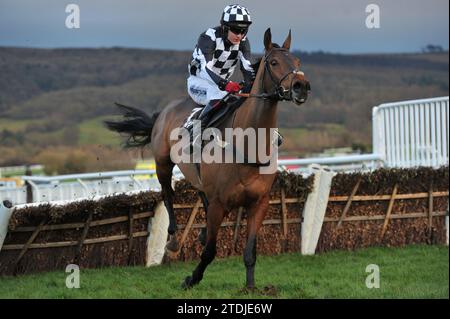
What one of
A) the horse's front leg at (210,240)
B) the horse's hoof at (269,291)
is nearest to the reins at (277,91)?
the horse's front leg at (210,240)

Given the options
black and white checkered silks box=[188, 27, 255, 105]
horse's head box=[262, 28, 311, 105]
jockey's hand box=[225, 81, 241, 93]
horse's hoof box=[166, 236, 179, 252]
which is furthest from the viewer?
horse's hoof box=[166, 236, 179, 252]

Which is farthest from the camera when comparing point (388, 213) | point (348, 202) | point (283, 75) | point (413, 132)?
point (413, 132)

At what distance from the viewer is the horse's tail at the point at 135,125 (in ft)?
31.3

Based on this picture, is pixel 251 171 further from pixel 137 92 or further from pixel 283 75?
pixel 137 92

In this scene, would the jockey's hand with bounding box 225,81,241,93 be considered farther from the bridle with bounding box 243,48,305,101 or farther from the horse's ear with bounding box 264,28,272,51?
the horse's ear with bounding box 264,28,272,51

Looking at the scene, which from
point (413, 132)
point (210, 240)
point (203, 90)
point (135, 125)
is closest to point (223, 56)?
point (203, 90)

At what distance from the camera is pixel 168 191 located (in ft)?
29.5

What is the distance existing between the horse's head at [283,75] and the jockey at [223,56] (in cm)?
39

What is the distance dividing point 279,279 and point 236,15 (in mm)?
2545

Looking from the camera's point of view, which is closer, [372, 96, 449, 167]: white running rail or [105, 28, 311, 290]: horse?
[105, 28, 311, 290]: horse

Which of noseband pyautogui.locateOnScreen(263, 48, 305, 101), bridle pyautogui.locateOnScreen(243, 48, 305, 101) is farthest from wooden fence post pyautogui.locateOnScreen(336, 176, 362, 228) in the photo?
noseband pyautogui.locateOnScreen(263, 48, 305, 101)

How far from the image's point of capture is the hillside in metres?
46.2

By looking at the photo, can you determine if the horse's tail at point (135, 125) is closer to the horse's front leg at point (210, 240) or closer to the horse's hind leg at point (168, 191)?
the horse's hind leg at point (168, 191)
